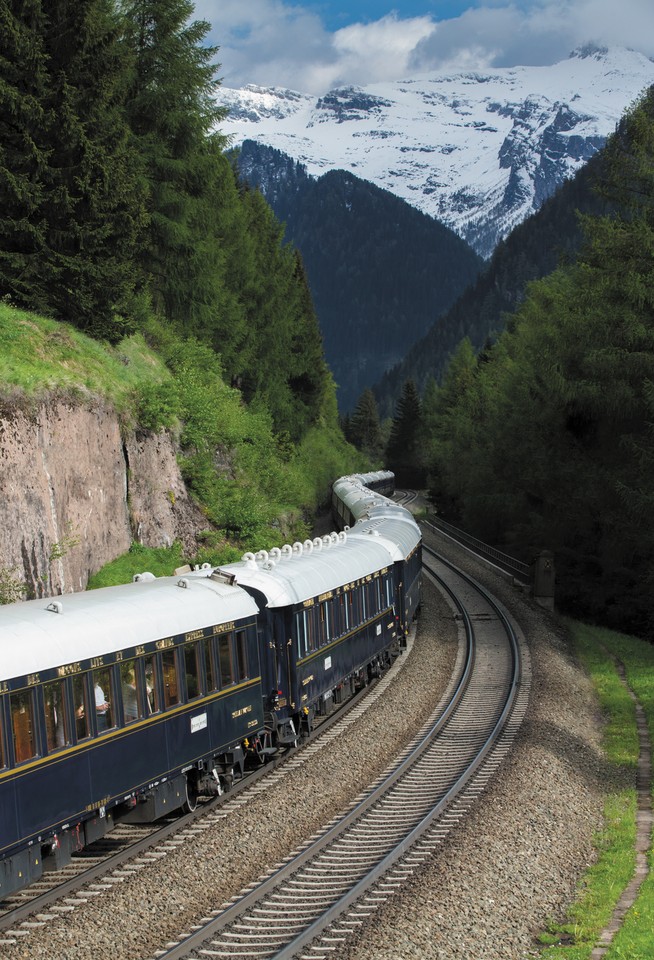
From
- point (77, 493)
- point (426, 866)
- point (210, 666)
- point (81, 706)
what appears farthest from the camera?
point (77, 493)

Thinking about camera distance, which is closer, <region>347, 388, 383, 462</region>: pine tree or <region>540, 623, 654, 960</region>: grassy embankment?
<region>540, 623, 654, 960</region>: grassy embankment

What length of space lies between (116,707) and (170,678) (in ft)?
3.98

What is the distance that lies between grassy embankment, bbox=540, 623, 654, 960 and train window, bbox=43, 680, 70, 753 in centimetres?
549

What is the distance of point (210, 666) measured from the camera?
46.4 ft

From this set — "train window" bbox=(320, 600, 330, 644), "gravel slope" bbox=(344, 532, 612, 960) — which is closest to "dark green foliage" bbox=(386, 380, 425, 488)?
"train window" bbox=(320, 600, 330, 644)

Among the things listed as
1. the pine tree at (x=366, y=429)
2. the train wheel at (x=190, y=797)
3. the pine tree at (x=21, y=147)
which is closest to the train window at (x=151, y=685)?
the train wheel at (x=190, y=797)

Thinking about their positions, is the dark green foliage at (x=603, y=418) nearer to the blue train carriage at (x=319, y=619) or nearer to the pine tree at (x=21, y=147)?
the blue train carriage at (x=319, y=619)

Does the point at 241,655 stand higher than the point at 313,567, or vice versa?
the point at 313,567

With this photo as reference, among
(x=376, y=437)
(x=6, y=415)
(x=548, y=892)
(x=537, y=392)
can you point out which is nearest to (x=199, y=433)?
(x=6, y=415)

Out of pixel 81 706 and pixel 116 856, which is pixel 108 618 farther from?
pixel 116 856

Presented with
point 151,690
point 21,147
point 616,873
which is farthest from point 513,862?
point 21,147

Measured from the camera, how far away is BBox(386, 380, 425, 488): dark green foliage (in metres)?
129

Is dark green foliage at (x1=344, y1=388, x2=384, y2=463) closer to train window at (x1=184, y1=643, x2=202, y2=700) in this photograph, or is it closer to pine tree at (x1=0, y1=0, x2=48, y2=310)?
pine tree at (x1=0, y1=0, x2=48, y2=310)

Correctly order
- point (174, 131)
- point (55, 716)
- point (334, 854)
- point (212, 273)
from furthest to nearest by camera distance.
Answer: point (212, 273) < point (174, 131) < point (334, 854) < point (55, 716)
